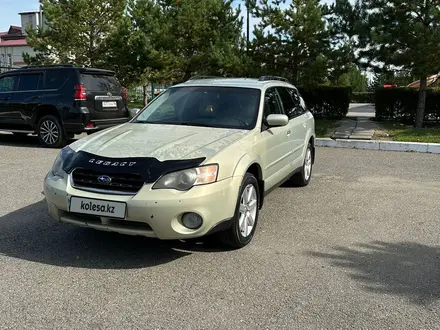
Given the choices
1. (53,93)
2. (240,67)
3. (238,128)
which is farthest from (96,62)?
(238,128)

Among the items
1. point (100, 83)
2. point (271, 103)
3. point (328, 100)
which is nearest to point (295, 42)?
point (328, 100)

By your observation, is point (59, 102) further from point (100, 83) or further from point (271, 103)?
point (271, 103)

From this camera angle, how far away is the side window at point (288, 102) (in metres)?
5.79

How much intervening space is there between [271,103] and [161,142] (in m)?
1.69

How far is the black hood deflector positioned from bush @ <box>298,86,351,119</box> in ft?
40.3

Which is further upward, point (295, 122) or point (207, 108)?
point (207, 108)

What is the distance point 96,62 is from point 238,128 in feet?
53.0

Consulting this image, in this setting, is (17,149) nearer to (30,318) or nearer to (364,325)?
(30,318)

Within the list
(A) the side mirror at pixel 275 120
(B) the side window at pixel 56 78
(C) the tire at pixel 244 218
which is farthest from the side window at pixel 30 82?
(C) the tire at pixel 244 218

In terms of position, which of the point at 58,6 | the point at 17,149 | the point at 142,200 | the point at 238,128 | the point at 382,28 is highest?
the point at 58,6

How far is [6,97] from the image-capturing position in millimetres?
10570

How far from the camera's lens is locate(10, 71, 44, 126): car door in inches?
402

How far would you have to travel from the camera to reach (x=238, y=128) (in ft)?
15.1

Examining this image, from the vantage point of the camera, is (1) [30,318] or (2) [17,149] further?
(2) [17,149]
